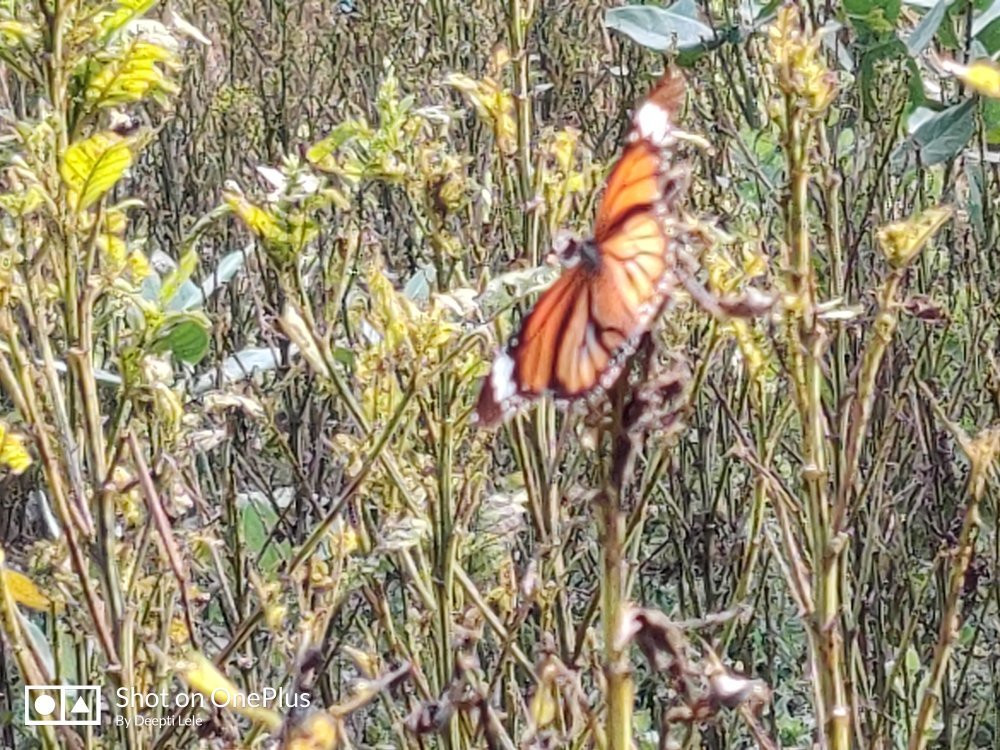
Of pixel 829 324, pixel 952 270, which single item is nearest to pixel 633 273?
pixel 829 324

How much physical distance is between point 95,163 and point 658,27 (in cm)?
116

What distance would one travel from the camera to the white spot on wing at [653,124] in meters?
0.86

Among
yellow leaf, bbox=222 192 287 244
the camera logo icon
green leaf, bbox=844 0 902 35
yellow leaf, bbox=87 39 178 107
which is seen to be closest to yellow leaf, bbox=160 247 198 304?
yellow leaf, bbox=222 192 287 244

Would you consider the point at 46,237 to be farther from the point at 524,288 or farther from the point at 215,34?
the point at 215,34

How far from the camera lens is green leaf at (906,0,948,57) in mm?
1723

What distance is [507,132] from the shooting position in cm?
165

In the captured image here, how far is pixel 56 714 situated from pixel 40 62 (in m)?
0.60

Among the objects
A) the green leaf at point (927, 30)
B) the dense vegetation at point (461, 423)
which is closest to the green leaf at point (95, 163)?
the dense vegetation at point (461, 423)

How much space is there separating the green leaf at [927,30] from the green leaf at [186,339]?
37.6 inches

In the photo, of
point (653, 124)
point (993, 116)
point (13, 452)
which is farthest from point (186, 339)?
point (993, 116)

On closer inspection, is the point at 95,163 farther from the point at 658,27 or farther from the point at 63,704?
the point at 658,27

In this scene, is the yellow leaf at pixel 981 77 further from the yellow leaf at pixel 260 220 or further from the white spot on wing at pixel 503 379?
the yellow leaf at pixel 260 220

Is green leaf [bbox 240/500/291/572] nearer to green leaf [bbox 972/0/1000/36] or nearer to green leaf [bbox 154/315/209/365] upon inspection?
green leaf [bbox 154/315/209/365]

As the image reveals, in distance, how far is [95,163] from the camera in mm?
1078
